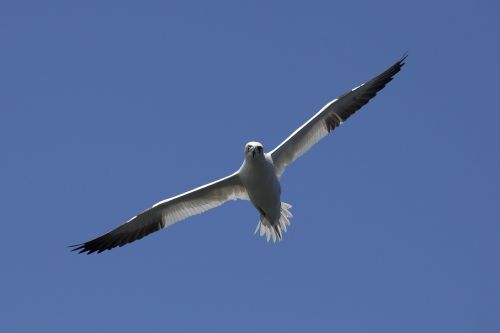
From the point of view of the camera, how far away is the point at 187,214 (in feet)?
56.6

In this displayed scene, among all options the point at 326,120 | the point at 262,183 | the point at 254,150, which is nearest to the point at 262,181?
the point at 262,183

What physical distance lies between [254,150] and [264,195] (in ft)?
3.16

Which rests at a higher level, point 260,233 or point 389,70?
point 389,70

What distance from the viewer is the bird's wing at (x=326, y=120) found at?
54.9ft

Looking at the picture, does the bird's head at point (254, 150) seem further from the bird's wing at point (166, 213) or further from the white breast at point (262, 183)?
the bird's wing at point (166, 213)

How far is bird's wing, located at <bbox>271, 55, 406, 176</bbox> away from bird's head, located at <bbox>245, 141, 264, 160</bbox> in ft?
2.58

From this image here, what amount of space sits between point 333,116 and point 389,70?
1441 millimetres

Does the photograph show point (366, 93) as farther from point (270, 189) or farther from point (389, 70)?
point (270, 189)

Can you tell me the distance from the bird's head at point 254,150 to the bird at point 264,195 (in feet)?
1.30

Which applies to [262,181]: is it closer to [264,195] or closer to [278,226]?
[264,195]

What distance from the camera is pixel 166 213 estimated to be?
17.2 metres

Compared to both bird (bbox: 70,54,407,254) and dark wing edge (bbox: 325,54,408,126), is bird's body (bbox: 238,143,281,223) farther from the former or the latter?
dark wing edge (bbox: 325,54,408,126)

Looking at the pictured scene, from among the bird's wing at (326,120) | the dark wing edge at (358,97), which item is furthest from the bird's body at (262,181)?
the dark wing edge at (358,97)

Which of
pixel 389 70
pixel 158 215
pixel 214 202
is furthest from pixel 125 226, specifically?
pixel 389 70
